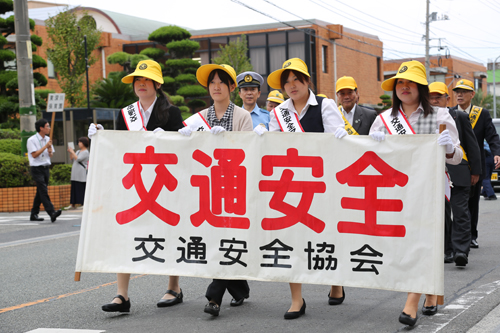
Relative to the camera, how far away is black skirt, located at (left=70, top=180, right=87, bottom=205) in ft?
47.5

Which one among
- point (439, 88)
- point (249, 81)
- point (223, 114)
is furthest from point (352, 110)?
point (223, 114)

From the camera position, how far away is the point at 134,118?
5.18 metres

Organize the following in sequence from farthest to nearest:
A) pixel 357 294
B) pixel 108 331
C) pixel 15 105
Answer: pixel 15 105
pixel 357 294
pixel 108 331

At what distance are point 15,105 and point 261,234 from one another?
70.7 ft

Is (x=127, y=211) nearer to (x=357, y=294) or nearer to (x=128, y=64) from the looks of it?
(x=357, y=294)

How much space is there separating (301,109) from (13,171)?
1219 cm

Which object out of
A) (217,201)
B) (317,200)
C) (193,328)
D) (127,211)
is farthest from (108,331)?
(317,200)

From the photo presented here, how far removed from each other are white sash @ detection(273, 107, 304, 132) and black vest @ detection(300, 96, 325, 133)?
5 centimetres

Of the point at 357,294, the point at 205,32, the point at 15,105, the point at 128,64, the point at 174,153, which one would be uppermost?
the point at 205,32

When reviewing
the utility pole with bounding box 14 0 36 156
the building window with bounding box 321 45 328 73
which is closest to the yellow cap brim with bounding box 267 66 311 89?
the utility pole with bounding box 14 0 36 156

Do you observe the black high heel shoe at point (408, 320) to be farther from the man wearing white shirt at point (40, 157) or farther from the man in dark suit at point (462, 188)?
the man wearing white shirt at point (40, 157)

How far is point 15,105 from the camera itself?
23750 mm

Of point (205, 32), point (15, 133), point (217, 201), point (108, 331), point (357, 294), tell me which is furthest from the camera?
point (205, 32)

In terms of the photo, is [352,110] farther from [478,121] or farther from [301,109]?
[478,121]
